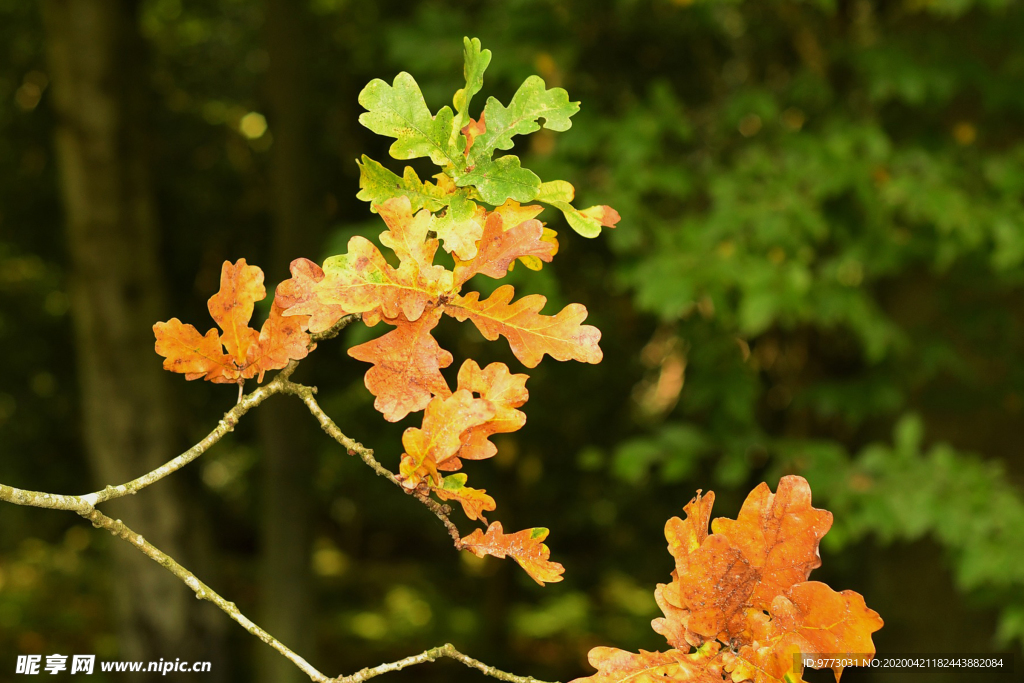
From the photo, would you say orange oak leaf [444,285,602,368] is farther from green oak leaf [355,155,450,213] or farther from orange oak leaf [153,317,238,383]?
orange oak leaf [153,317,238,383]

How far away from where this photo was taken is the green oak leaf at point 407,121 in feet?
2.03

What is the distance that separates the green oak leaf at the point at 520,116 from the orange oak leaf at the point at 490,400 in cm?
17

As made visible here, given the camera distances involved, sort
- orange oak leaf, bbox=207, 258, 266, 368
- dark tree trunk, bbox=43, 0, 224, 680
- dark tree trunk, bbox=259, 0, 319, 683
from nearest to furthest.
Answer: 1. orange oak leaf, bbox=207, 258, 266, 368
2. dark tree trunk, bbox=43, 0, 224, 680
3. dark tree trunk, bbox=259, 0, 319, 683

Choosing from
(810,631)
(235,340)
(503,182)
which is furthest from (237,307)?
(810,631)

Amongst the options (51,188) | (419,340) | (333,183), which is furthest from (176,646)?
(419,340)

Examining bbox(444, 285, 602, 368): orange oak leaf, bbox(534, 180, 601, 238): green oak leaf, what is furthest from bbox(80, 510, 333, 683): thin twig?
bbox(534, 180, 601, 238): green oak leaf

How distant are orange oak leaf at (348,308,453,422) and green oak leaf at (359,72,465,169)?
0.14 m

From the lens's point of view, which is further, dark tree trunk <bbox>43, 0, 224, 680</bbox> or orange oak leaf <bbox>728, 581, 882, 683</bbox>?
dark tree trunk <bbox>43, 0, 224, 680</bbox>

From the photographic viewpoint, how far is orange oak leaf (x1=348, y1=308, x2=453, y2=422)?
59 centimetres

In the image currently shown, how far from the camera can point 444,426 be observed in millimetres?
583

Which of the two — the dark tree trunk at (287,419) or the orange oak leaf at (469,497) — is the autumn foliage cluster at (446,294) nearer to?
the orange oak leaf at (469,497)

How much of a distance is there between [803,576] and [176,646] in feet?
10.9

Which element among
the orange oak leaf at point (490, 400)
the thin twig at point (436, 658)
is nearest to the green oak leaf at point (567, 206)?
the orange oak leaf at point (490, 400)

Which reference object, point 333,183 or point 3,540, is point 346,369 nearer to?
point 333,183
